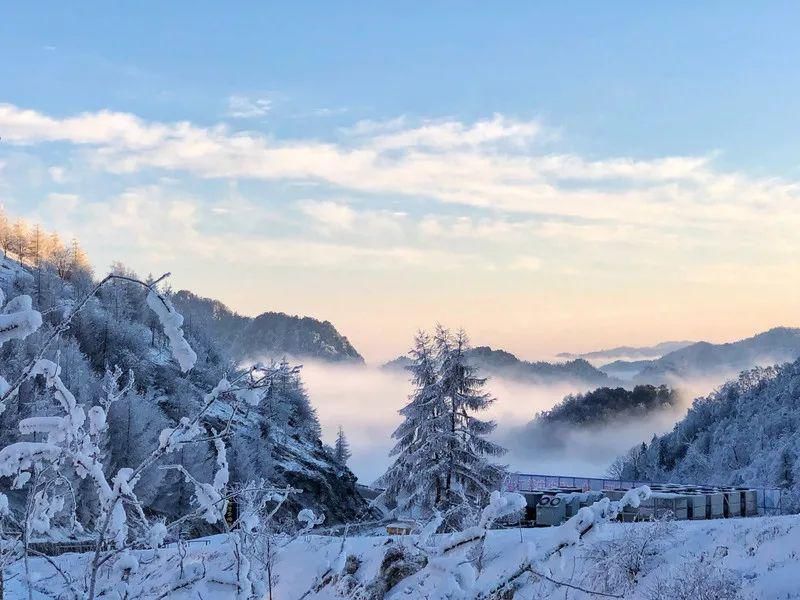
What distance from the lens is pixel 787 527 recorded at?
18281 millimetres

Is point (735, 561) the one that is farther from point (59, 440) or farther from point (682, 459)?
point (682, 459)

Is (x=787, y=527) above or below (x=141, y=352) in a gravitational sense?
below

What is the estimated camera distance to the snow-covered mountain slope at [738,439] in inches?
3403

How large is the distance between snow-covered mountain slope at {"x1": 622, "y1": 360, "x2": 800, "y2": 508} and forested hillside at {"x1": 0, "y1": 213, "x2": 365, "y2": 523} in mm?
45062

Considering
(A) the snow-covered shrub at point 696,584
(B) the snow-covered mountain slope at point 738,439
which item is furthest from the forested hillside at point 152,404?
(B) the snow-covered mountain slope at point 738,439

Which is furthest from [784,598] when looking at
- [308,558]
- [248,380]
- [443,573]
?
[248,380]

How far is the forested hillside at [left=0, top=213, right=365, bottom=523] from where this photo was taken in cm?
3956

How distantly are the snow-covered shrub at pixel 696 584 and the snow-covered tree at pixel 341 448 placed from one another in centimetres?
8424

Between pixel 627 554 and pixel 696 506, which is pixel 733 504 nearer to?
pixel 696 506

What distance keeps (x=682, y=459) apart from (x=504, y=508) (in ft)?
382

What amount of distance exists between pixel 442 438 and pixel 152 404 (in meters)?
29.9

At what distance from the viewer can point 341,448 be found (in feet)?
331

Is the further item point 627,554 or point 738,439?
point 738,439

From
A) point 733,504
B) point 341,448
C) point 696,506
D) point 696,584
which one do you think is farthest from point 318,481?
point 696,584
